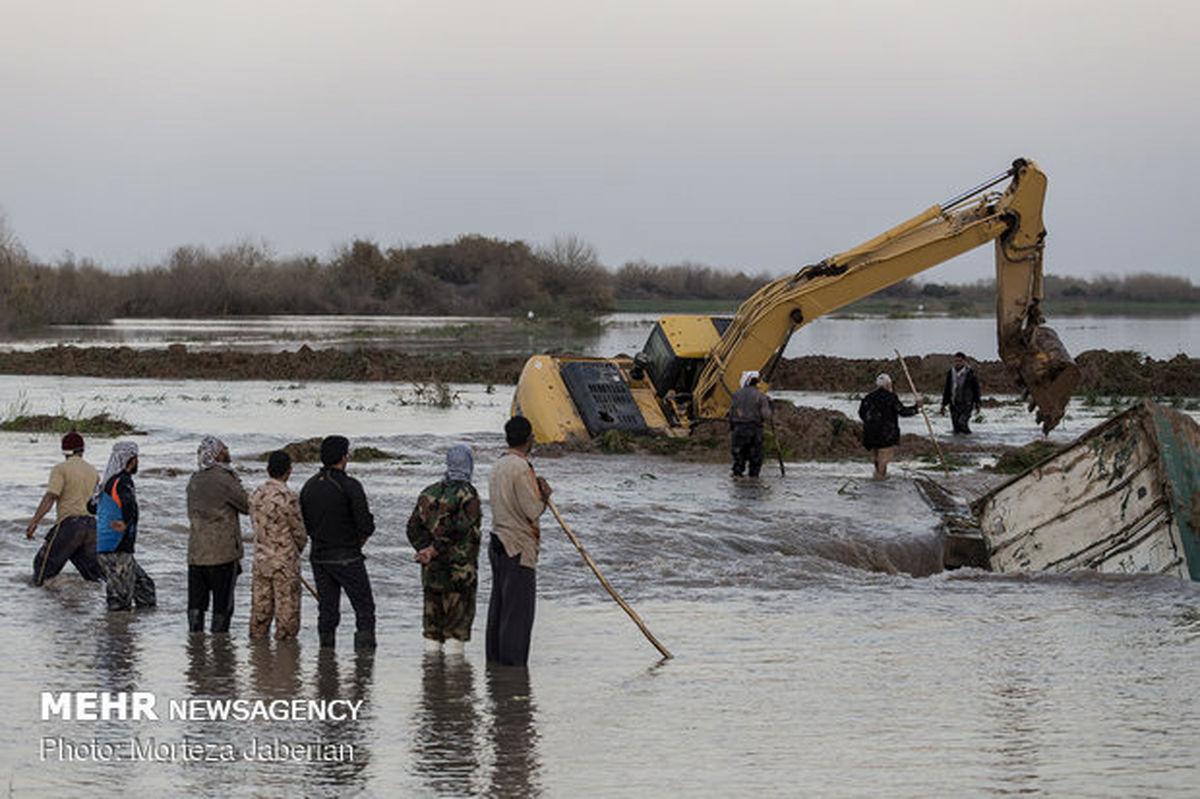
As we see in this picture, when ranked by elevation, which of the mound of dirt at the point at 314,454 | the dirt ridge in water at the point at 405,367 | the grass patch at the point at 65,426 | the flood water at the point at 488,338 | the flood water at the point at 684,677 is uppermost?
the flood water at the point at 488,338

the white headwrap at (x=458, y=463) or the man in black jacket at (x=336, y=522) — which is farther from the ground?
the white headwrap at (x=458, y=463)

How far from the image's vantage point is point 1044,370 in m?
20.2

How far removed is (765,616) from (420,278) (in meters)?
107

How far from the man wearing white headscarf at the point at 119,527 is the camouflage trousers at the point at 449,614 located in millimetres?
2732

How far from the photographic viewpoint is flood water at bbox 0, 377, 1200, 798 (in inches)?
317

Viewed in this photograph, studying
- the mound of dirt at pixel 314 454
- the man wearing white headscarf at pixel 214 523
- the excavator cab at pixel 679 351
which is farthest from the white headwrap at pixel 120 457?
the excavator cab at pixel 679 351

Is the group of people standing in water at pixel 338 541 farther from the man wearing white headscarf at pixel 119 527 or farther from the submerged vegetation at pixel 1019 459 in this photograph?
the submerged vegetation at pixel 1019 459

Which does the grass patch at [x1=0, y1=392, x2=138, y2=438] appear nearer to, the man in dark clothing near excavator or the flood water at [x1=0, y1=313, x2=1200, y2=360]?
the man in dark clothing near excavator

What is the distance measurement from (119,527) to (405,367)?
34871mm

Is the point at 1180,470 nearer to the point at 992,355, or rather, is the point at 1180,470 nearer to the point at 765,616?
the point at 765,616

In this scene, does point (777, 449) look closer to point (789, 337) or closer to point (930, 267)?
point (789, 337)

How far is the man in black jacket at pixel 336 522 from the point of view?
1086 centimetres

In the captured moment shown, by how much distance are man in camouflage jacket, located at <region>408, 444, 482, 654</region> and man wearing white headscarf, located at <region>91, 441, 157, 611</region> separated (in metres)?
2.69

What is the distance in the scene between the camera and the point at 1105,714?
30.8ft
